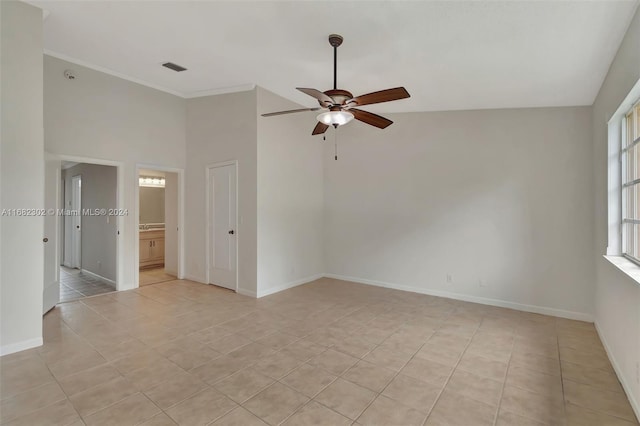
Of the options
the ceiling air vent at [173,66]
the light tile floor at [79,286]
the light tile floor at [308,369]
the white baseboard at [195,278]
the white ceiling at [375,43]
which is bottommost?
the light tile floor at [308,369]

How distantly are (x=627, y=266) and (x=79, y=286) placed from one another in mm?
7293

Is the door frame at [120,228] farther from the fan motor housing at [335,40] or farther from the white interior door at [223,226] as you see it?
the fan motor housing at [335,40]

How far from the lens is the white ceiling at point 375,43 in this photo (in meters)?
2.50

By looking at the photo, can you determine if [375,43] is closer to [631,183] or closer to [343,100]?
[343,100]

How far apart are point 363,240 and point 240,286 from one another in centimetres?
230

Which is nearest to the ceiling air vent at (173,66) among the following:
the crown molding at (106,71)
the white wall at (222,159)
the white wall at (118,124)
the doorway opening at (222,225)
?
the white wall at (222,159)

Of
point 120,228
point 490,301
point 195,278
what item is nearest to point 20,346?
point 120,228

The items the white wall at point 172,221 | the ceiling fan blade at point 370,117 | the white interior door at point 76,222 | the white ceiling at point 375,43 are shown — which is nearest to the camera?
the white ceiling at point 375,43

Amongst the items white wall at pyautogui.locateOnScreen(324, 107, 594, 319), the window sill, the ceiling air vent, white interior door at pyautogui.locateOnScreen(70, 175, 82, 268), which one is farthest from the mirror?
the window sill

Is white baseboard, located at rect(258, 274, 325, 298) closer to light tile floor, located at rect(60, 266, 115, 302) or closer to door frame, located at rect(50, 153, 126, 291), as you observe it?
door frame, located at rect(50, 153, 126, 291)

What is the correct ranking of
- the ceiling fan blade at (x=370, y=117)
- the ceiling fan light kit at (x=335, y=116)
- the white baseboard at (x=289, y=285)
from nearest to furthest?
the ceiling fan light kit at (x=335, y=116), the ceiling fan blade at (x=370, y=117), the white baseboard at (x=289, y=285)

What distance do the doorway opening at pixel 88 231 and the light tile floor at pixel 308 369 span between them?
1.20 meters

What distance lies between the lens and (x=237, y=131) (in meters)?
4.97

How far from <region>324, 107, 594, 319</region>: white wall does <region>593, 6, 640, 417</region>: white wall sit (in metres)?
0.34
